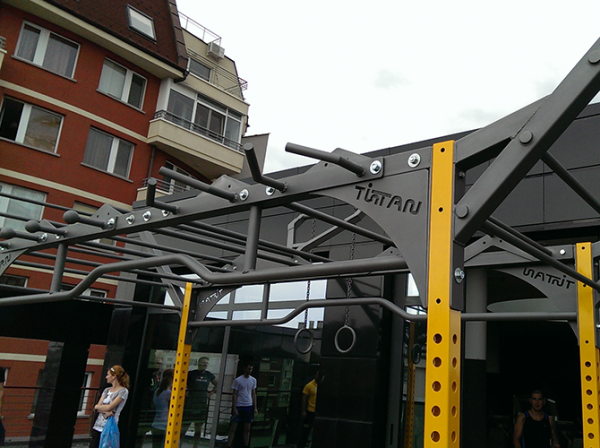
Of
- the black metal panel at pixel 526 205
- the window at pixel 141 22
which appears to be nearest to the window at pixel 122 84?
the window at pixel 141 22

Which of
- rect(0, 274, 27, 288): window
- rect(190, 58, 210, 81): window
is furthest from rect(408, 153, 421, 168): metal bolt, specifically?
rect(190, 58, 210, 81): window

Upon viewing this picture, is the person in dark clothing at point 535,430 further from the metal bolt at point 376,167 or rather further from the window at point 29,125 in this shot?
the window at point 29,125

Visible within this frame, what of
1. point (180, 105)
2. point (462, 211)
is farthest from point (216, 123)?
point (462, 211)

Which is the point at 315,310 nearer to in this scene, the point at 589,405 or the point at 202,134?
the point at 589,405

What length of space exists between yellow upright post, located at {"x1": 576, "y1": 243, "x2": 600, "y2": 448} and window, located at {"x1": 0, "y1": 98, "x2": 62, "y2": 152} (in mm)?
14024

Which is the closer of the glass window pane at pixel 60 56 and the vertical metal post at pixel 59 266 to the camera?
Result: the vertical metal post at pixel 59 266

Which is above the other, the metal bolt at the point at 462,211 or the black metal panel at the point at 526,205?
the black metal panel at the point at 526,205

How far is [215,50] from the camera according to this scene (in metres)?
21.2

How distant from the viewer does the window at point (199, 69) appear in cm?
2045

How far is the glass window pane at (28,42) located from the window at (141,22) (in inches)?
116

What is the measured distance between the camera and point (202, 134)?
18.9 metres

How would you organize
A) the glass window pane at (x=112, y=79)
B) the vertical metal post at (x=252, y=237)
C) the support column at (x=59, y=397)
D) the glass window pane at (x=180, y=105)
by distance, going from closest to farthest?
1. the vertical metal post at (x=252, y=237)
2. the support column at (x=59, y=397)
3. the glass window pane at (x=112, y=79)
4. the glass window pane at (x=180, y=105)

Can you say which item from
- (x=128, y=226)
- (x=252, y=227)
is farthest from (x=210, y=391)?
(x=252, y=227)

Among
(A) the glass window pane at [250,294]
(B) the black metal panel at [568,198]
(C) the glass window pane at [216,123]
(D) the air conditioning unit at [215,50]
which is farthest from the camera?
(D) the air conditioning unit at [215,50]
